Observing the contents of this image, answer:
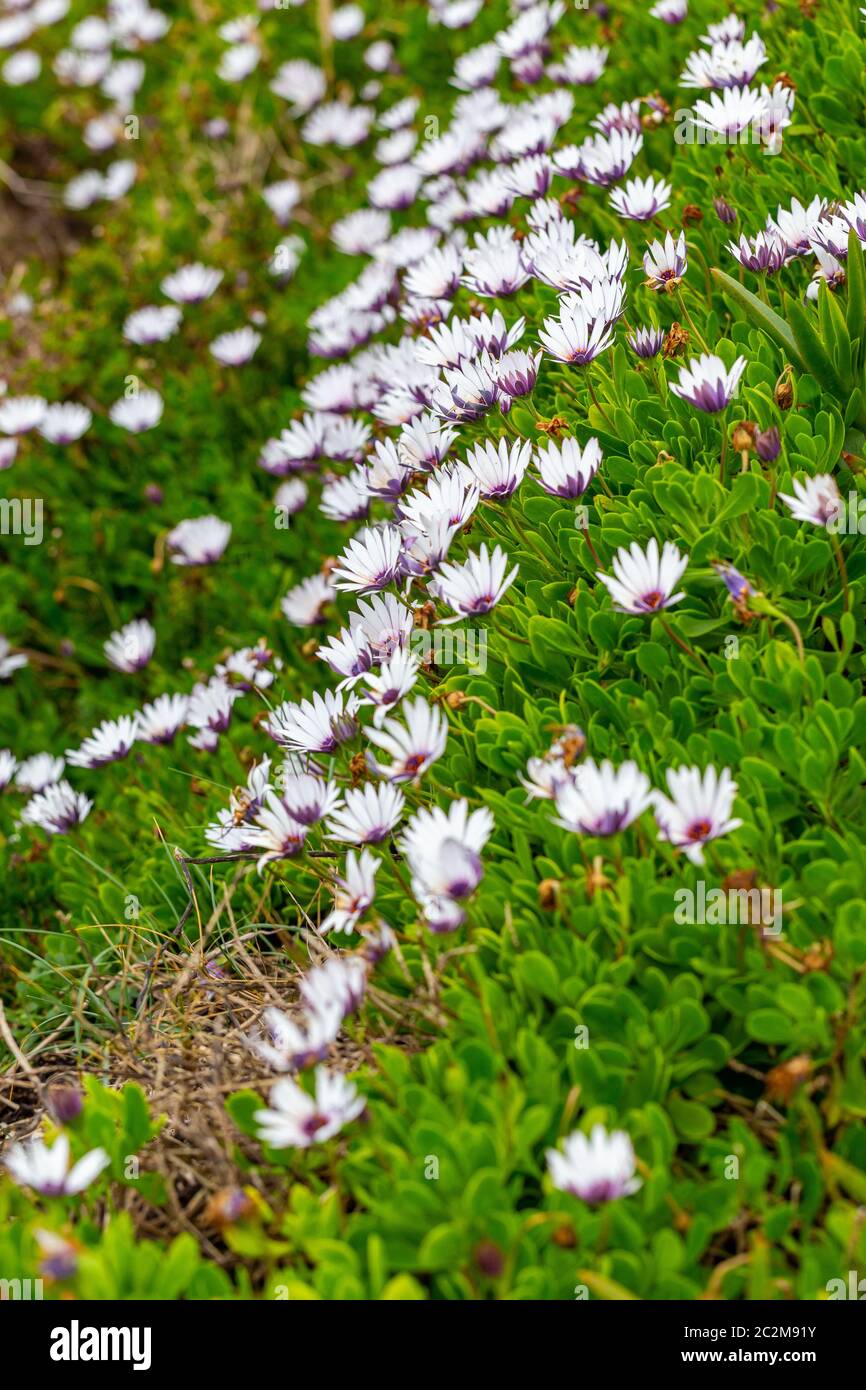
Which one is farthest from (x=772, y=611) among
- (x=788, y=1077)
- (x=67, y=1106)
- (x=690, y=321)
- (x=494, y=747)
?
(x=67, y=1106)

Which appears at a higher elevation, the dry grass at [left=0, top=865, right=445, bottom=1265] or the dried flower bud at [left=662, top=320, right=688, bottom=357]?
the dried flower bud at [left=662, top=320, right=688, bottom=357]

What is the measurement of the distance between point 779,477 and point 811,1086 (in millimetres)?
1338

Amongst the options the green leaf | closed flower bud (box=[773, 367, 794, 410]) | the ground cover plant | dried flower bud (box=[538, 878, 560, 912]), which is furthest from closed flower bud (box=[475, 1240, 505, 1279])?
the green leaf

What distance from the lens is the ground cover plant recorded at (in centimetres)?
225

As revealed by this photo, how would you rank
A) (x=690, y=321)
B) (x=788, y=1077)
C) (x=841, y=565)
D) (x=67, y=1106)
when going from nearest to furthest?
(x=788, y=1077), (x=67, y=1106), (x=841, y=565), (x=690, y=321)

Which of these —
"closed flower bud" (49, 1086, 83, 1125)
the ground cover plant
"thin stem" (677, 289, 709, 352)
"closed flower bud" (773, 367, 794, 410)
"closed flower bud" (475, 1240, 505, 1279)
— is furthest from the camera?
"thin stem" (677, 289, 709, 352)

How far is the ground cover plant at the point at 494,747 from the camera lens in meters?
2.25

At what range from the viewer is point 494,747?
9.36 feet

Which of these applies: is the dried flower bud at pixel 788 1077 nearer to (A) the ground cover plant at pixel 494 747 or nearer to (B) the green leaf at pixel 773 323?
(A) the ground cover plant at pixel 494 747

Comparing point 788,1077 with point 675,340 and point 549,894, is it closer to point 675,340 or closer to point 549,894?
point 549,894

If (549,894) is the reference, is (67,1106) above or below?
below

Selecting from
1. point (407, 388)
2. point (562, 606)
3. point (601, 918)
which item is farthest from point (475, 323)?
point (601, 918)

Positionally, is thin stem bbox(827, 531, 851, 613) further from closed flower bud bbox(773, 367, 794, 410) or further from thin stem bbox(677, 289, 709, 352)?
thin stem bbox(677, 289, 709, 352)

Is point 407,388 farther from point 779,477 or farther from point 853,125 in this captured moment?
point 853,125
